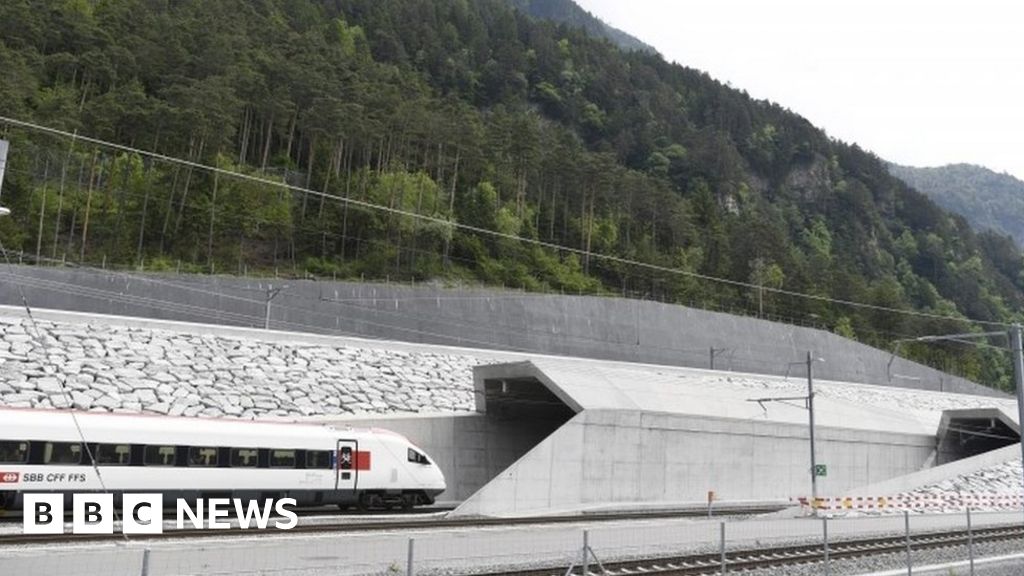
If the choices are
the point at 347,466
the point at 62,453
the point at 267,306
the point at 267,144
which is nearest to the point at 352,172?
the point at 267,144

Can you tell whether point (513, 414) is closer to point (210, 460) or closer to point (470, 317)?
point (210, 460)

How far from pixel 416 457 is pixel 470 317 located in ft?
73.2

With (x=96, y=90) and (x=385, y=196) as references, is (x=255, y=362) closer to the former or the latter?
(x=385, y=196)

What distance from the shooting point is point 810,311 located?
337 feet

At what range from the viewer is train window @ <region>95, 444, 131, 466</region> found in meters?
22.7

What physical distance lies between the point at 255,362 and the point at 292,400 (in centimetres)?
300

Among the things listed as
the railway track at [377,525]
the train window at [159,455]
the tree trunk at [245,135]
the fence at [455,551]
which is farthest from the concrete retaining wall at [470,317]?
the tree trunk at [245,135]

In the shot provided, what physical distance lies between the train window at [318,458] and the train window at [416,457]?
3090 mm

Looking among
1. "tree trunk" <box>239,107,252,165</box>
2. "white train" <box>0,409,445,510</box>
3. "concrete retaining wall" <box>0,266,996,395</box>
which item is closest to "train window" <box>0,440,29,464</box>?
"white train" <box>0,409,445,510</box>

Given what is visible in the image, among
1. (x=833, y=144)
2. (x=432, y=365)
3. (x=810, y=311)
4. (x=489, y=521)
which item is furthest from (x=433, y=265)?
(x=833, y=144)

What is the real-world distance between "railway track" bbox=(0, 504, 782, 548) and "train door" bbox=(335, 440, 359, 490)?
49.5 inches

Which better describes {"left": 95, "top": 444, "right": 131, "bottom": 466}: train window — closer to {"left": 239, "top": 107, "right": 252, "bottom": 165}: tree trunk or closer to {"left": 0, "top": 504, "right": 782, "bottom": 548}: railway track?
{"left": 0, "top": 504, "right": 782, "bottom": 548}: railway track

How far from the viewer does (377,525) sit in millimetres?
23000

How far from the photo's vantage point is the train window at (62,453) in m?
21.7
